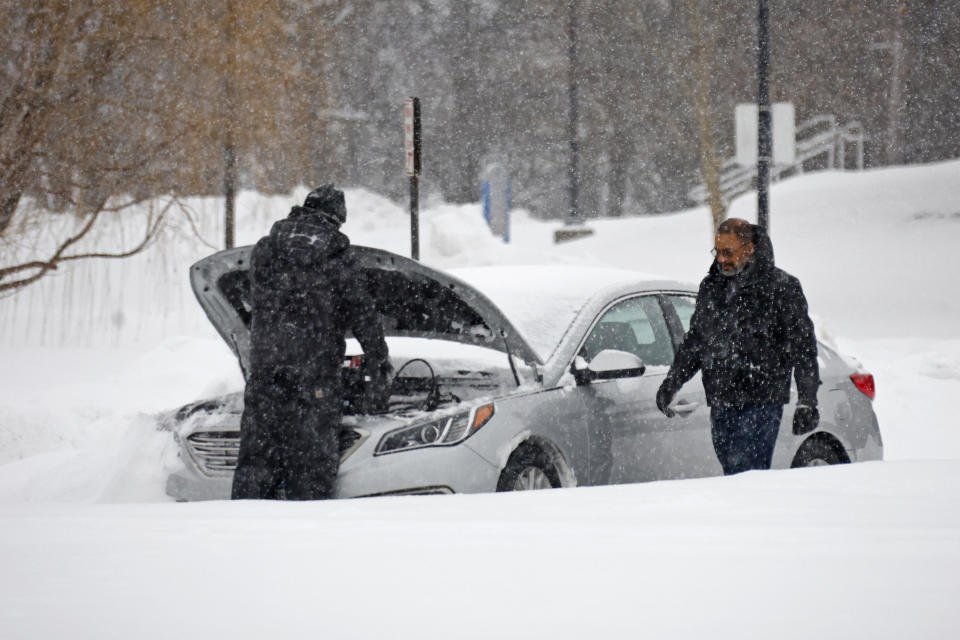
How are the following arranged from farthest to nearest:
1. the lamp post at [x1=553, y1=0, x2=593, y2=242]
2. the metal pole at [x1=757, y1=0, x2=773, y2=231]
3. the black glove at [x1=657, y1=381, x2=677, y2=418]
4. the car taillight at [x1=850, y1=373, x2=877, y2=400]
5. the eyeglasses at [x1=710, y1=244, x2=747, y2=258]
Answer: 1. the lamp post at [x1=553, y1=0, x2=593, y2=242]
2. the metal pole at [x1=757, y1=0, x2=773, y2=231]
3. the car taillight at [x1=850, y1=373, x2=877, y2=400]
4. the black glove at [x1=657, y1=381, x2=677, y2=418]
5. the eyeglasses at [x1=710, y1=244, x2=747, y2=258]

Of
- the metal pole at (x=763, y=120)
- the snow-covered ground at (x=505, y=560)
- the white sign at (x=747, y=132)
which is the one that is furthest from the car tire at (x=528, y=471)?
the white sign at (x=747, y=132)

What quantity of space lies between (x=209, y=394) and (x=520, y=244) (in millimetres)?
19542

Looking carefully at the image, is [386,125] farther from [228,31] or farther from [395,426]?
[395,426]

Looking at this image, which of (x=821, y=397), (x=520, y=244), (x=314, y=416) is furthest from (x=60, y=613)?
Result: (x=520, y=244)

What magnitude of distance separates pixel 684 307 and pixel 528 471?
162 cm

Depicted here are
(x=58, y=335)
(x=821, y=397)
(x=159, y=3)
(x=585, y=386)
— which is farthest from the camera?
(x=58, y=335)

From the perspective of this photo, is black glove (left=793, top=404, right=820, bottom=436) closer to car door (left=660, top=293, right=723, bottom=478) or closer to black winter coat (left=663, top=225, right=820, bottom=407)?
black winter coat (left=663, top=225, right=820, bottom=407)

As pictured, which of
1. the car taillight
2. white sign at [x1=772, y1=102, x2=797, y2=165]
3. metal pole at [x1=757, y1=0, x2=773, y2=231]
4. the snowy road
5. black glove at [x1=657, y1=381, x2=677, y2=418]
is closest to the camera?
the snowy road

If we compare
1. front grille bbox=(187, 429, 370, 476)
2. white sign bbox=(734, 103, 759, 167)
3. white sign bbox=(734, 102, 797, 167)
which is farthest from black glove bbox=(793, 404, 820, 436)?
white sign bbox=(734, 103, 759, 167)

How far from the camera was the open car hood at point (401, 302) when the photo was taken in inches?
205

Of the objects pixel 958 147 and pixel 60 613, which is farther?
pixel 958 147

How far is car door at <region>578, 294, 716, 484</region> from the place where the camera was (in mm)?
5469

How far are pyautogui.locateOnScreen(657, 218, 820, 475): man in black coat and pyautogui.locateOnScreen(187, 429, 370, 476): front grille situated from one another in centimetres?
215

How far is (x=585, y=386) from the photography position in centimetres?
548
